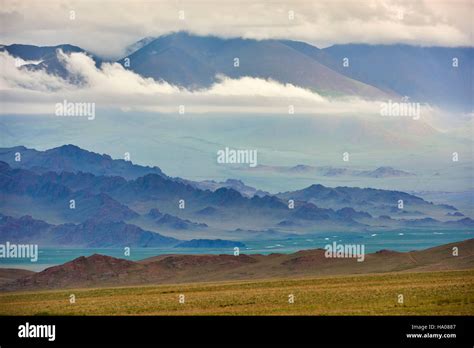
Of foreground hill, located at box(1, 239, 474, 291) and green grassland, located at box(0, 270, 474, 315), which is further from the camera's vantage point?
foreground hill, located at box(1, 239, 474, 291)

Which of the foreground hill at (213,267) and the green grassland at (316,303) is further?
the foreground hill at (213,267)

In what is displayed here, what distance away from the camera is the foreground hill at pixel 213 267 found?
130 m

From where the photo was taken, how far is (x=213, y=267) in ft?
467

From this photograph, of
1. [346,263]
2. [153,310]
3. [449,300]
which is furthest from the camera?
[346,263]

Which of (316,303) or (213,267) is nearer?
(316,303)

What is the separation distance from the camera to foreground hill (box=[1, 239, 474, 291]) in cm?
12962
